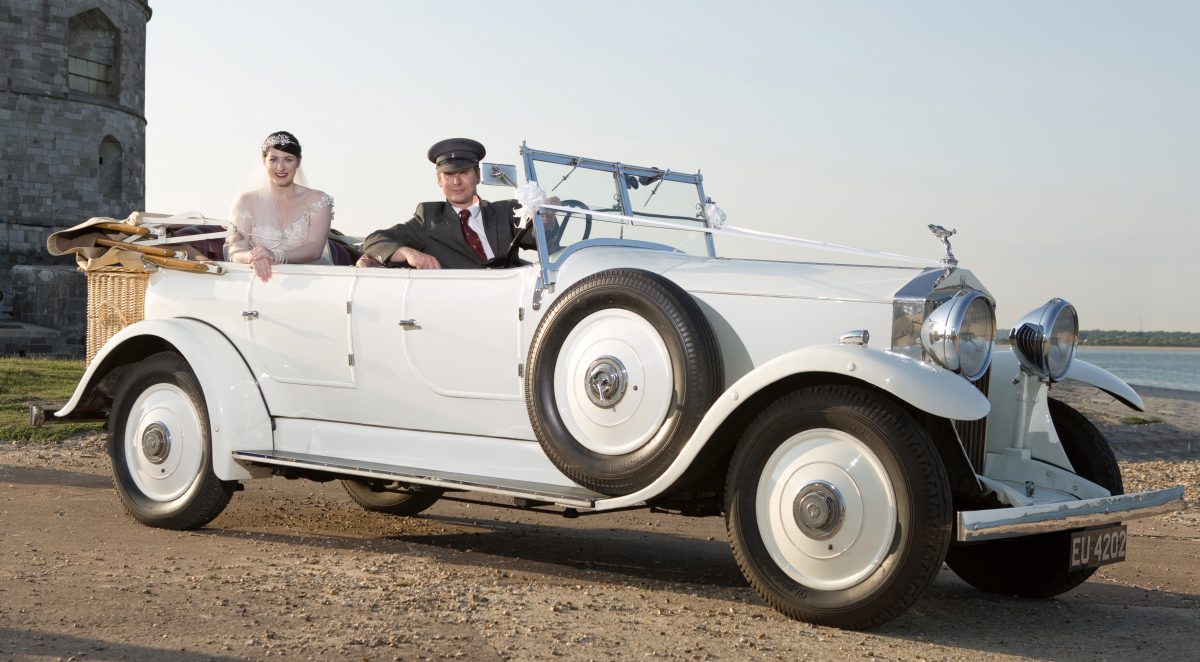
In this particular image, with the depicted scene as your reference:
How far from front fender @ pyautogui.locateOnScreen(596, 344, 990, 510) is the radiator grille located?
1.69 ft

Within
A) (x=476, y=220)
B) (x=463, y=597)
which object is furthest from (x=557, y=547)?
(x=476, y=220)

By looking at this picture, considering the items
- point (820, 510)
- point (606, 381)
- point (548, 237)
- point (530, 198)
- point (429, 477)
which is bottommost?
point (429, 477)

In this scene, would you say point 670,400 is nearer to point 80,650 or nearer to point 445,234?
point 445,234

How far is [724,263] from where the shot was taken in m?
4.83

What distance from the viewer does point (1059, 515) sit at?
3.88m

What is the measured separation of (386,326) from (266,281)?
0.90m

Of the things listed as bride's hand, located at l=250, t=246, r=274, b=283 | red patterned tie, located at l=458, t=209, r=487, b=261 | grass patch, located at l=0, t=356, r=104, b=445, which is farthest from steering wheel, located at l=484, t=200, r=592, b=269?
grass patch, located at l=0, t=356, r=104, b=445

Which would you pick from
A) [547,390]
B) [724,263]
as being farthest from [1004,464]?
[547,390]

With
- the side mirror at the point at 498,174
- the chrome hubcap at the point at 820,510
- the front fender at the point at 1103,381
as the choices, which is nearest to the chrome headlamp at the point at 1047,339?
the front fender at the point at 1103,381

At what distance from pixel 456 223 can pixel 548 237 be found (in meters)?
0.87

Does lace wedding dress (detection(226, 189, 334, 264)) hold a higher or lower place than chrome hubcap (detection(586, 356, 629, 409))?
higher

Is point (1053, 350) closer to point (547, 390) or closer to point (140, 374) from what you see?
point (547, 390)

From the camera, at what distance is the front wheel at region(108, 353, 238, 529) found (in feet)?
19.3

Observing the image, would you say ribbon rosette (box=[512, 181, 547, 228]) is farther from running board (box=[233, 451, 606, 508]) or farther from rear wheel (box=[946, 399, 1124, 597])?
rear wheel (box=[946, 399, 1124, 597])
